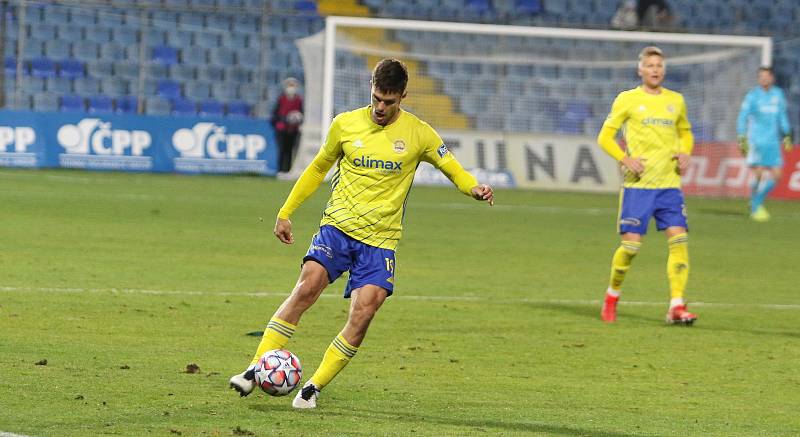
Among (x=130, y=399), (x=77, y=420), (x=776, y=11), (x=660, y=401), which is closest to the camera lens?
(x=77, y=420)

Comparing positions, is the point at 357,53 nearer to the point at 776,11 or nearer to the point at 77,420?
→ the point at 776,11

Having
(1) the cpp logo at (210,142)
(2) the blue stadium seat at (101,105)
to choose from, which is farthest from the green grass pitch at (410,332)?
(2) the blue stadium seat at (101,105)

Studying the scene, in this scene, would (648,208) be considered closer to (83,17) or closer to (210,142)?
(210,142)

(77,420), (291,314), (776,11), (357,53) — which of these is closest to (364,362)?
(291,314)

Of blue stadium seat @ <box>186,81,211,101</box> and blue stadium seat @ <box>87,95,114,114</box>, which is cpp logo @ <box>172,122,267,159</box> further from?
blue stadium seat @ <box>186,81,211,101</box>

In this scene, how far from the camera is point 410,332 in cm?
1007

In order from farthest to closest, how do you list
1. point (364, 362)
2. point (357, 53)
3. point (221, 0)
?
point (221, 0) < point (357, 53) < point (364, 362)

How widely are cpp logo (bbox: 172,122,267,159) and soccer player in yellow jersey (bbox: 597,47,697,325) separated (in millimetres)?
16633

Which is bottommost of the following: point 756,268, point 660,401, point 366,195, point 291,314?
point 756,268

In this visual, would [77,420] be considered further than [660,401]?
No

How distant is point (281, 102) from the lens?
27.8 meters

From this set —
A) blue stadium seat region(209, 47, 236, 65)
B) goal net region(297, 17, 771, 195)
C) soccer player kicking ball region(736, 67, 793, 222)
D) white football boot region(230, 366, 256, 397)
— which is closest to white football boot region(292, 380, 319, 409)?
white football boot region(230, 366, 256, 397)

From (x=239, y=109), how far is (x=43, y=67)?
4.02 metres

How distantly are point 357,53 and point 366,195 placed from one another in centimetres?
2005
